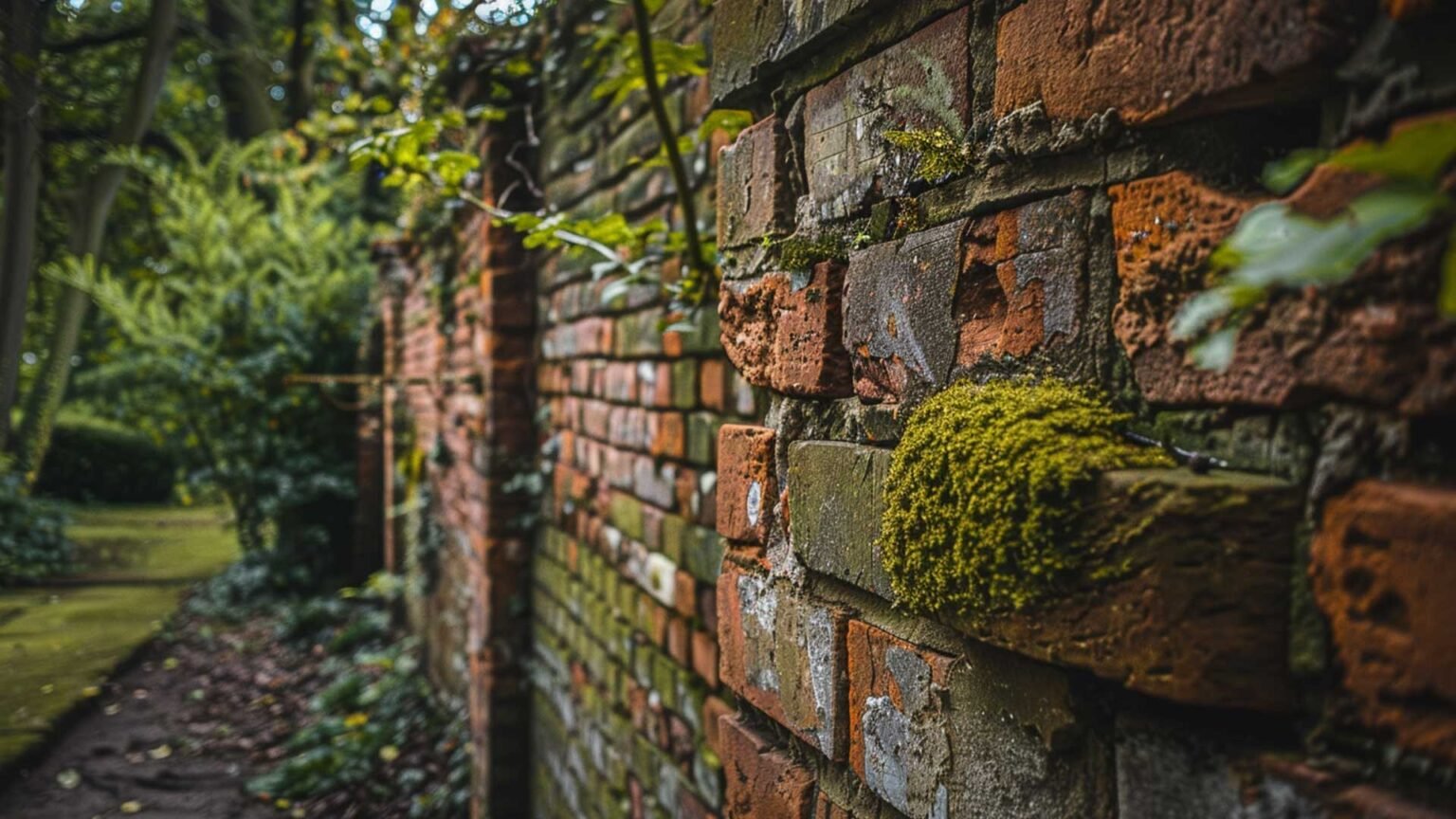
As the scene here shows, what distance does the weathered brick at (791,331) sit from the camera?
0.87m

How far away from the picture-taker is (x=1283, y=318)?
1.47ft

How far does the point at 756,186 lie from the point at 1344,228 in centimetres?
74

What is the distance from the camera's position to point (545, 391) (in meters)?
3.26

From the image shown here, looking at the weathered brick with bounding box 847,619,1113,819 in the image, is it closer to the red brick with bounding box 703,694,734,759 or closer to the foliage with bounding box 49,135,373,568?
the red brick with bounding box 703,694,734,759

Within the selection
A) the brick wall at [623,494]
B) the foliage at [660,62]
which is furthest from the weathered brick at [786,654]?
the foliage at [660,62]

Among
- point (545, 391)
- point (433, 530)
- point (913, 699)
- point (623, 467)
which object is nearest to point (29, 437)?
point (433, 530)

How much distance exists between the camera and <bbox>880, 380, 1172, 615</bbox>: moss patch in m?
0.55

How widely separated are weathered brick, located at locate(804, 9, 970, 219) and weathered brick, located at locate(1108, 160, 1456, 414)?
215mm

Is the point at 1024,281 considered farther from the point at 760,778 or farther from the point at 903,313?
the point at 760,778

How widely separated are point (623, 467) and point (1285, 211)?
81.5 inches

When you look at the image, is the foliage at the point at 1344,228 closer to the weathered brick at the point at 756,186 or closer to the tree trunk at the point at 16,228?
the weathered brick at the point at 756,186

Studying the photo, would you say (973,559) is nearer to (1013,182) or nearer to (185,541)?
(1013,182)

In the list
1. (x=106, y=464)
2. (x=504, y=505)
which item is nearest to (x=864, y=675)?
(x=504, y=505)

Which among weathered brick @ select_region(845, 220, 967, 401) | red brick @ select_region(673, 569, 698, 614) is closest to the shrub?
red brick @ select_region(673, 569, 698, 614)
